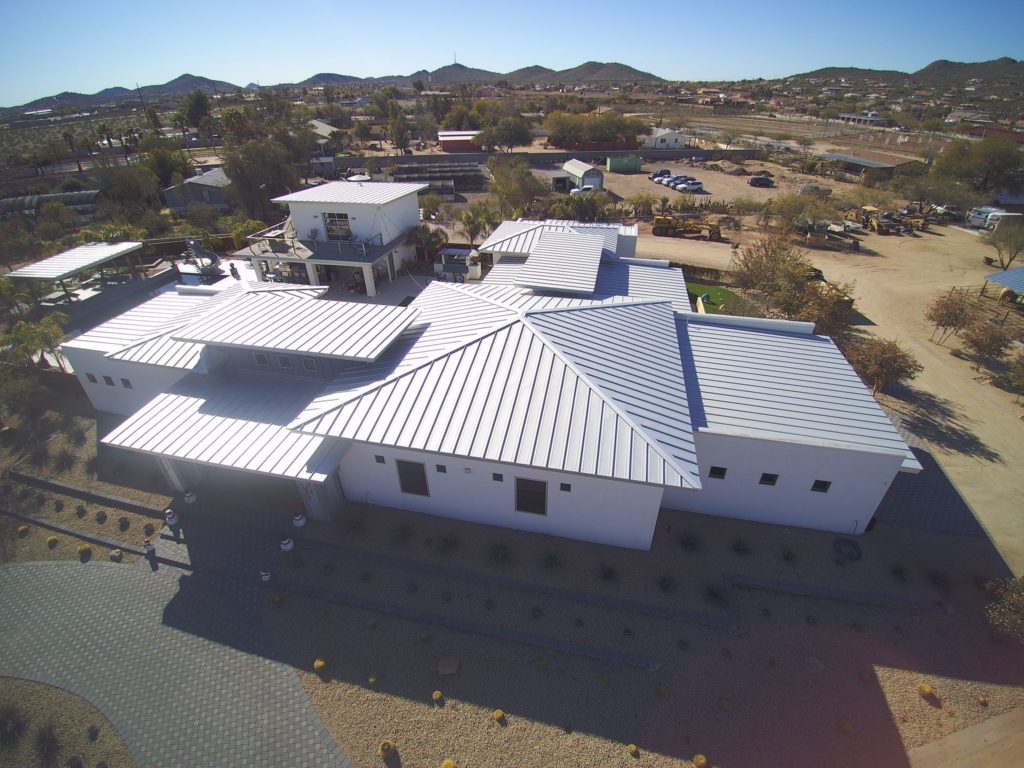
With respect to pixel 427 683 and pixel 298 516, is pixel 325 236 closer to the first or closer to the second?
pixel 298 516

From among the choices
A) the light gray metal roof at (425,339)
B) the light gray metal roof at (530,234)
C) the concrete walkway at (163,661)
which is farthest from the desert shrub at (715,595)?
the light gray metal roof at (530,234)

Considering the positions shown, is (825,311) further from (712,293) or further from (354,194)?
(354,194)

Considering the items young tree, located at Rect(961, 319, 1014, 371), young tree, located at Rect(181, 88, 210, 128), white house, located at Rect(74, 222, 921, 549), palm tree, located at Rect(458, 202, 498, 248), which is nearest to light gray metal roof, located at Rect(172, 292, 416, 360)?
white house, located at Rect(74, 222, 921, 549)

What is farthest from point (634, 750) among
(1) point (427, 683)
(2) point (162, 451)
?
(2) point (162, 451)

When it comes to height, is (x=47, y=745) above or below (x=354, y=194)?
below

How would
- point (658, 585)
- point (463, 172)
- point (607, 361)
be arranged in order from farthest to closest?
point (463, 172)
point (607, 361)
point (658, 585)

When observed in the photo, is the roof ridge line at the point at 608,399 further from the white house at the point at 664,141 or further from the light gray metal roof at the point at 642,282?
the white house at the point at 664,141

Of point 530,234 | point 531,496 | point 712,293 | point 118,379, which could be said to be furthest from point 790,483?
point 118,379

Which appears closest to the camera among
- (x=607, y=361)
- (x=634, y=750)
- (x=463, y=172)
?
(x=634, y=750)
